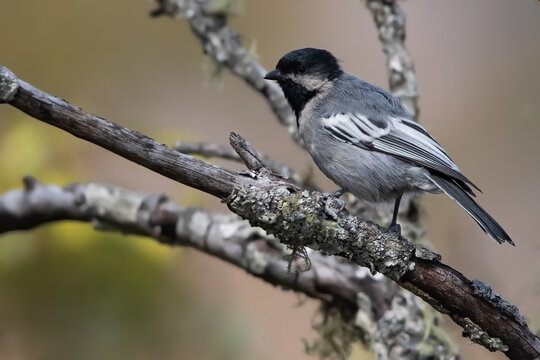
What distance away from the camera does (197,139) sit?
3.17 meters

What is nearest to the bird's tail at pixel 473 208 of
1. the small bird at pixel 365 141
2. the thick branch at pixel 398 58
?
the small bird at pixel 365 141

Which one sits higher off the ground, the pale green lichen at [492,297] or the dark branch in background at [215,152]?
the dark branch in background at [215,152]

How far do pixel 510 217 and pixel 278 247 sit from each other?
1.12m

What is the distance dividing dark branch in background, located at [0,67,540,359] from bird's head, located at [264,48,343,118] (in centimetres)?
89

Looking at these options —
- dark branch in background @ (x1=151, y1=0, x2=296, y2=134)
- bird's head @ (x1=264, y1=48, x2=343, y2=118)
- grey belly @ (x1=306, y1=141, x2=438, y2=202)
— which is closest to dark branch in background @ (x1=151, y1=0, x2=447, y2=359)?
dark branch in background @ (x1=151, y1=0, x2=296, y2=134)

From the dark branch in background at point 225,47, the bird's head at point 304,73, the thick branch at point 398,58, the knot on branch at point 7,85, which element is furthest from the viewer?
the dark branch in background at point 225,47

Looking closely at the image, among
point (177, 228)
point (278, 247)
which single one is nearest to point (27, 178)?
point (177, 228)

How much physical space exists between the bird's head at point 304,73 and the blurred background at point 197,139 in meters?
0.32

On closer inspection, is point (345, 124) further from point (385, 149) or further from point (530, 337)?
point (530, 337)

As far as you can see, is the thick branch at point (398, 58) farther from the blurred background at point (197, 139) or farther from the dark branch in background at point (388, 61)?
the blurred background at point (197, 139)

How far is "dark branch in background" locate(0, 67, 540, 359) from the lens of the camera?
162 cm

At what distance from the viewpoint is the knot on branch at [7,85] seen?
1536 mm

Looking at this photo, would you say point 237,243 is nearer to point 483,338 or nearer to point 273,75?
point 273,75

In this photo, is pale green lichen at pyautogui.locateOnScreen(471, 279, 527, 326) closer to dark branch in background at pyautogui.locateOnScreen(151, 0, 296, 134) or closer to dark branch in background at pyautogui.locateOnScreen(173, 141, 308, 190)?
dark branch in background at pyautogui.locateOnScreen(173, 141, 308, 190)
